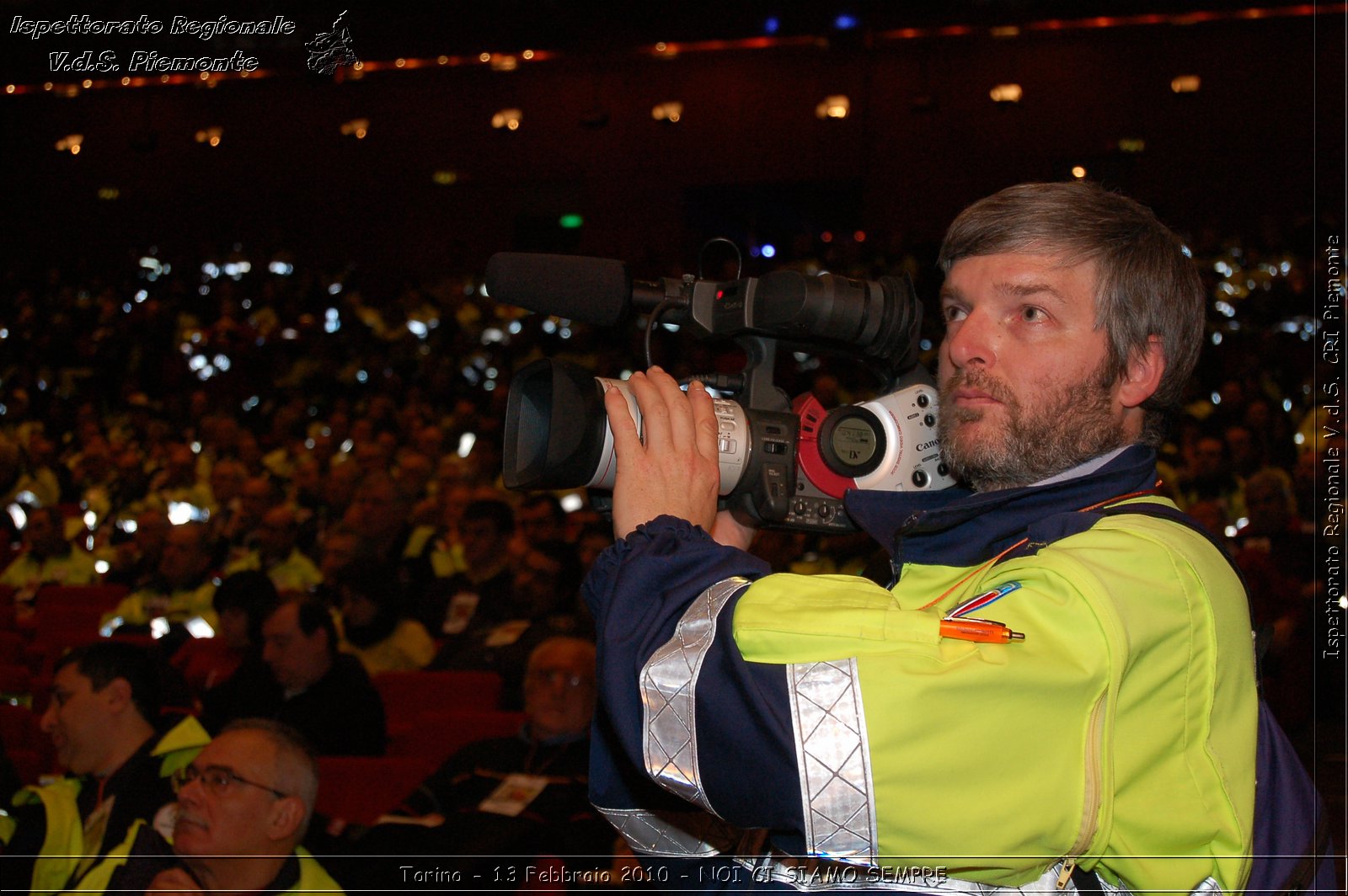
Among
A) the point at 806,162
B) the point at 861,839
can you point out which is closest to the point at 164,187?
the point at 806,162

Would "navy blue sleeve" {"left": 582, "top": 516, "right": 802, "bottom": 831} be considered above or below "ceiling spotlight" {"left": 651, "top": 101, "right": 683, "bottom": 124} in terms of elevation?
below

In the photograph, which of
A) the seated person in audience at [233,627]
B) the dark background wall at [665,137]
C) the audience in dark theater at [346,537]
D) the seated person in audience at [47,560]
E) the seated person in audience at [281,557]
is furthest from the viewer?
the dark background wall at [665,137]

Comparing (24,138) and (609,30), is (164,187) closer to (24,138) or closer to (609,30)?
(24,138)

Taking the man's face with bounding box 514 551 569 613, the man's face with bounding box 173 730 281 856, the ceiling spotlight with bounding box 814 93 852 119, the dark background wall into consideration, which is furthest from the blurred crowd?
the ceiling spotlight with bounding box 814 93 852 119

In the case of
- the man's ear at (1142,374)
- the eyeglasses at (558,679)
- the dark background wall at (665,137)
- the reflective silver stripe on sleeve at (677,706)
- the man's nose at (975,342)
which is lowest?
the eyeglasses at (558,679)

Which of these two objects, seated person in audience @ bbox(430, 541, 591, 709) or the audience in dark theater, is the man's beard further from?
seated person in audience @ bbox(430, 541, 591, 709)

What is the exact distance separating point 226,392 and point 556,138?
13.0 feet

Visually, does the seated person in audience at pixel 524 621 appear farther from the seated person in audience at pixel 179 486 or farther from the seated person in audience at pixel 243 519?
the seated person in audience at pixel 179 486

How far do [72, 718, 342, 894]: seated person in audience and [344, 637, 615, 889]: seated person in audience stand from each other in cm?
18

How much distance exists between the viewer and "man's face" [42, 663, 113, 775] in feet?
8.66

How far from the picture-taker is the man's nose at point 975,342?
1019 mm

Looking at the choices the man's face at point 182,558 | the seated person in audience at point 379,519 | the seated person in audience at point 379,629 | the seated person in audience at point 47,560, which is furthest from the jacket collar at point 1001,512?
the seated person in audience at point 47,560

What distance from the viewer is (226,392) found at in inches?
341

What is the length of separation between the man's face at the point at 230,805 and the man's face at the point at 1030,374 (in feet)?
5.21
